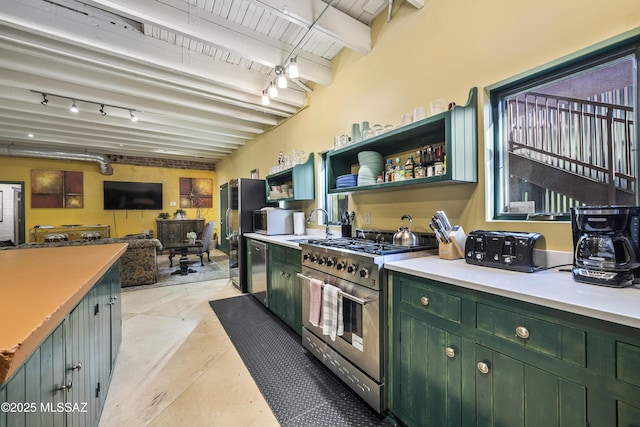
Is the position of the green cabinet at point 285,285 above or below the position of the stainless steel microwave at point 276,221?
below

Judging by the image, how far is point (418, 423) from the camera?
143cm

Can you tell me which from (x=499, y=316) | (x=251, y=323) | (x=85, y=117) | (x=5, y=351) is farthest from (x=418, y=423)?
(x=85, y=117)

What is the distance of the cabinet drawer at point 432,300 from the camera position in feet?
4.14

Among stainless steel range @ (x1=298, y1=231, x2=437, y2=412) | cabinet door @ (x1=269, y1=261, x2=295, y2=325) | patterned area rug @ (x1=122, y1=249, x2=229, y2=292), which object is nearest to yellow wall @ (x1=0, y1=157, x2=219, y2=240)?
patterned area rug @ (x1=122, y1=249, x2=229, y2=292)

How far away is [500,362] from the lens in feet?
3.58

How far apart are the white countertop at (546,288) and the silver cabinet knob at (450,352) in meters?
0.32

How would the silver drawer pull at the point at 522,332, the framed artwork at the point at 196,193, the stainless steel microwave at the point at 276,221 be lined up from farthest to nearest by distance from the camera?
the framed artwork at the point at 196,193
the stainless steel microwave at the point at 276,221
the silver drawer pull at the point at 522,332

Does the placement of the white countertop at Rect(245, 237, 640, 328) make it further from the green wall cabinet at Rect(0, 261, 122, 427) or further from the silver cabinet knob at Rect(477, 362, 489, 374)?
the green wall cabinet at Rect(0, 261, 122, 427)

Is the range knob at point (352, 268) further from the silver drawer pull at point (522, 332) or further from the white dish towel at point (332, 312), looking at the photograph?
the silver drawer pull at point (522, 332)

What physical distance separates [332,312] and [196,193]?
8137mm

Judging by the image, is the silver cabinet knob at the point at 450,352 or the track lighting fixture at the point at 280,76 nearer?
the silver cabinet knob at the point at 450,352

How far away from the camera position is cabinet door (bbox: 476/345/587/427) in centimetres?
91

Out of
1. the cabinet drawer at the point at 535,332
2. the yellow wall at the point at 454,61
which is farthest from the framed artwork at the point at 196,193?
the cabinet drawer at the point at 535,332

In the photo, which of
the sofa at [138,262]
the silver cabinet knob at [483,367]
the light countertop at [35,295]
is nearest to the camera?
the light countertop at [35,295]
